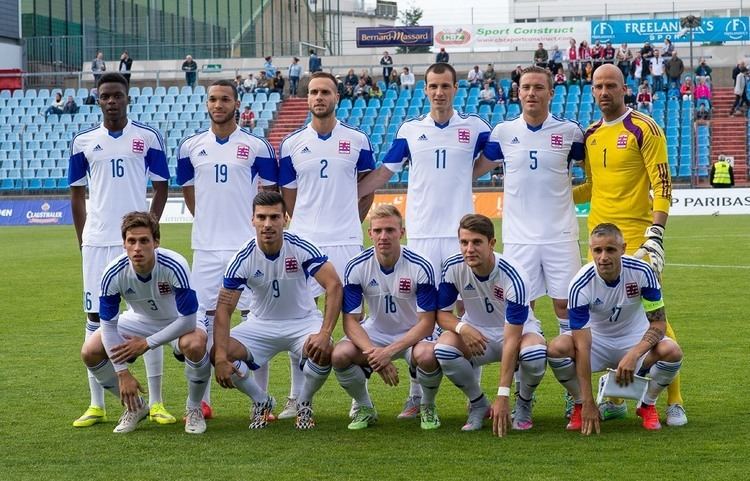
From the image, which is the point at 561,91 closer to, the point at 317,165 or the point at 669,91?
A: the point at 669,91

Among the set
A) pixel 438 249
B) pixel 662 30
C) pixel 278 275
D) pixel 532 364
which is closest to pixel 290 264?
pixel 278 275

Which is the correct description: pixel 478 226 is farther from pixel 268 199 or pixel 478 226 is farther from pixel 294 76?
pixel 294 76

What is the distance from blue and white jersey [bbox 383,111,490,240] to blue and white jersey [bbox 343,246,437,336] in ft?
2.07

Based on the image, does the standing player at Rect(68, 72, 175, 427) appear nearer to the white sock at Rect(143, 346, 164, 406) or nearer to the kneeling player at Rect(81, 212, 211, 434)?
the white sock at Rect(143, 346, 164, 406)

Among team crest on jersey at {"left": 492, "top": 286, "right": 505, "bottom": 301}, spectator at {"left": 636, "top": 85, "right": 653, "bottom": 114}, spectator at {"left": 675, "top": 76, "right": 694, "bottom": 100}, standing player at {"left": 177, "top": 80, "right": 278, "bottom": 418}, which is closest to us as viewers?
team crest on jersey at {"left": 492, "top": 286, "right": 505, "bottom": 301}

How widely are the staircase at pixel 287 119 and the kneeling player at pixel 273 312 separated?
27.0m

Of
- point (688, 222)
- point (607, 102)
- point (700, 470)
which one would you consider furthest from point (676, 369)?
point (688, 222)

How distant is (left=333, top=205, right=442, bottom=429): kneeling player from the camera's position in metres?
6.36

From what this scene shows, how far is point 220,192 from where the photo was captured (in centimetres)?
716

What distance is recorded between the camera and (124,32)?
4369 centimetres

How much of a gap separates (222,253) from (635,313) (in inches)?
103

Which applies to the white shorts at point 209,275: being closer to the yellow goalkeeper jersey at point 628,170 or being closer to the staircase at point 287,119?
the yellow goalkeeper jersey at point 628,170

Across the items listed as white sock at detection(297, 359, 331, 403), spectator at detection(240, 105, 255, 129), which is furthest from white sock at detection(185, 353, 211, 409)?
spectator at detection(240, 105, 255, 129)

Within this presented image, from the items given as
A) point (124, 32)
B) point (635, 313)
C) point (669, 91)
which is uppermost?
point (124, 32)
